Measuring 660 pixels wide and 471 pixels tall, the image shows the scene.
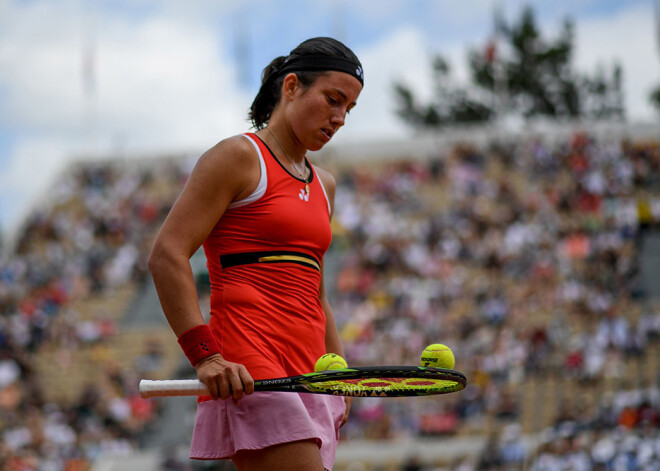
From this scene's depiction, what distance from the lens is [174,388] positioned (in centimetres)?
281

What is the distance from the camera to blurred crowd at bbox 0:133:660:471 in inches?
636

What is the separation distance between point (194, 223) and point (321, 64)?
0.74 metres

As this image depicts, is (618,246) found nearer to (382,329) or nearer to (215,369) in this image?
(382,329)

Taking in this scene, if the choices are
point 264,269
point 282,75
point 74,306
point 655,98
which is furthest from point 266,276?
point 655,98

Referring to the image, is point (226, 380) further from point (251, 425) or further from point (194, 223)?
point (194, 223)

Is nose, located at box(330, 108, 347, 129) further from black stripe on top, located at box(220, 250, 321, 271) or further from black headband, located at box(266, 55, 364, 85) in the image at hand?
black stripe on top, located at box(220, 250, 321, 271)

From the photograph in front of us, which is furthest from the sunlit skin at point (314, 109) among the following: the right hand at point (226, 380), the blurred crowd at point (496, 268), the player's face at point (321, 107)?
the blurred crowd at point (496, 268)

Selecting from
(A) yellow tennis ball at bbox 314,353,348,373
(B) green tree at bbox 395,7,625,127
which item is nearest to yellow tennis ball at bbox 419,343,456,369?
(A) yellow tennis ball at bbox 314,353,348,373

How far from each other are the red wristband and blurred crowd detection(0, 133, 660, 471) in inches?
417

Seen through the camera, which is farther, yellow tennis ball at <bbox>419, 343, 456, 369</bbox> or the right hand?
yellow tennis ball at <bbox>419, 343, 456, 369</bbox>

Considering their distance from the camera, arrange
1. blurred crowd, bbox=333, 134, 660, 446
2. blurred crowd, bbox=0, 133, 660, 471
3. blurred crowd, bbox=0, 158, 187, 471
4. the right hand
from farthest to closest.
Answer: blurred crowd, bbox=0, 158, 187, 471 → blurred crowd, bbox=333, 134, 660, 446 → blurred crowd, bbox=0, 133, 660, 471 → the right hand

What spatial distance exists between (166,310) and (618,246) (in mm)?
19161

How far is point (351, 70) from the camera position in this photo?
3.23 metres

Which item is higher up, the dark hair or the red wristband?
the dark hair
